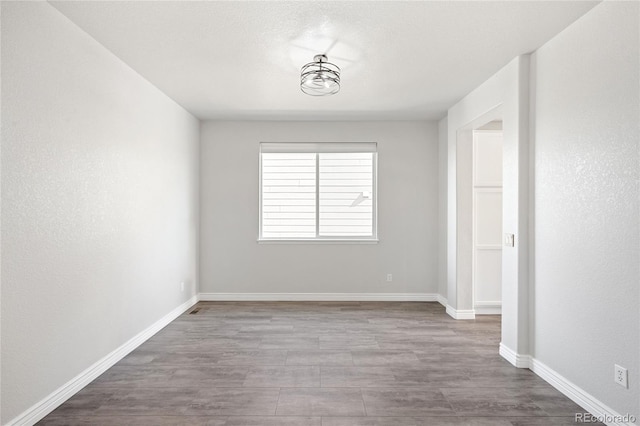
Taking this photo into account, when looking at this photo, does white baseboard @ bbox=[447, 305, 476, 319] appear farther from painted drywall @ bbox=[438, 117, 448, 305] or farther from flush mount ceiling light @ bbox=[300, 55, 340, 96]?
flush mount ceiling light @ bbox=[300, 55, 340, 96]

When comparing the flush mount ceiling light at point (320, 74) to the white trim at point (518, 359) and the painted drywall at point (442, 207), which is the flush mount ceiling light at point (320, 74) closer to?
the painted drywall at point (442, 207)

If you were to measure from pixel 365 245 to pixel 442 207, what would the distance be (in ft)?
4.01

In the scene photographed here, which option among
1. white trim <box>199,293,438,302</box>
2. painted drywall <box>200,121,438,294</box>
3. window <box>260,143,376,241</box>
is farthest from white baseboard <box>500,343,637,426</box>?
window <box>260,143,376,241</box>

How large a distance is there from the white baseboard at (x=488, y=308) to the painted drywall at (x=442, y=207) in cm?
A: 48

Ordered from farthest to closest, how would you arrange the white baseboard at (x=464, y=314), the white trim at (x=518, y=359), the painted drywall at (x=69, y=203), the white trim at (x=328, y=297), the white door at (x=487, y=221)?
1. the white trim at (x=328, y=297)
2. the white door at (x=487, y=221)
3. the white baseboard at (x=464, y=314)
4. the white trim at (x=518, y=359)
5. the painted drywall at (x=69, y=203)

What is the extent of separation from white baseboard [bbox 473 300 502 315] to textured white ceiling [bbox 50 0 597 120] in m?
2.60

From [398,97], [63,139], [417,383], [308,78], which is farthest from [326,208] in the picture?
[63,139]

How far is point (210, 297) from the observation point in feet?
18.8

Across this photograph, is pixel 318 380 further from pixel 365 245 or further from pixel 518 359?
pixel 365 245

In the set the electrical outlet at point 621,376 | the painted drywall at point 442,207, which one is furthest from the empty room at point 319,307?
the painted drywall at point 442,207

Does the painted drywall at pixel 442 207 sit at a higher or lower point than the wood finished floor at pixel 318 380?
higher

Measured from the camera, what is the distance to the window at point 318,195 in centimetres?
580

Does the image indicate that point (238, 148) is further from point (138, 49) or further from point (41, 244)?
point (41, 244)

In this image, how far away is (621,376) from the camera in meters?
2.32
